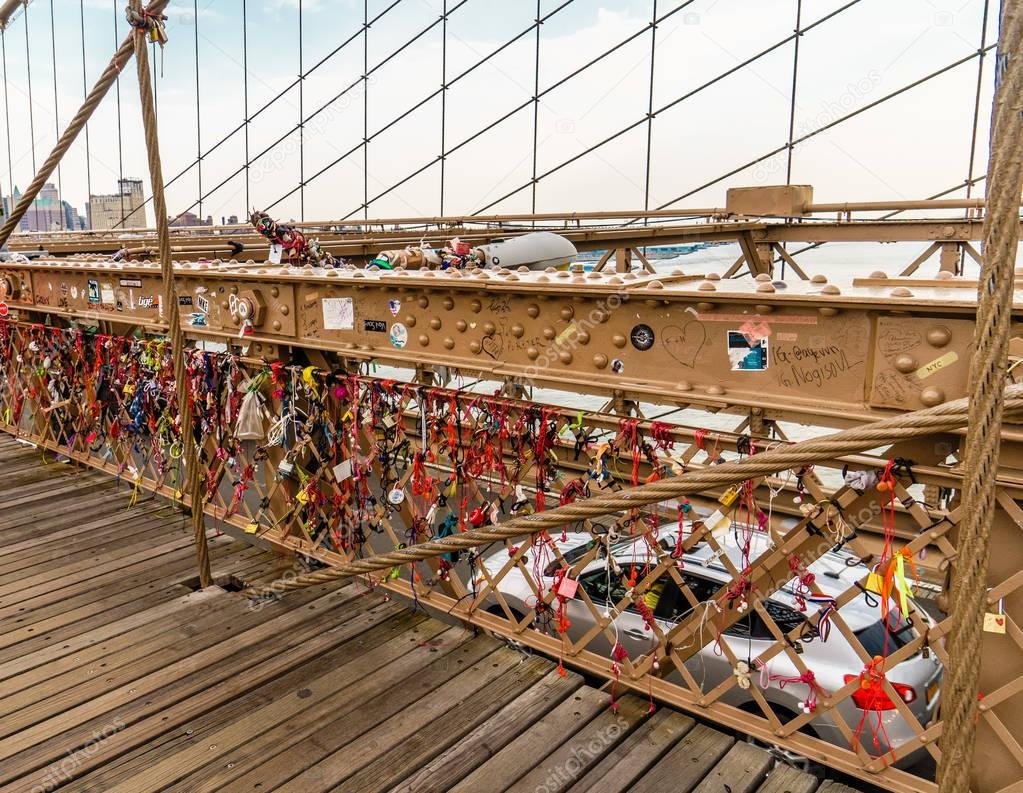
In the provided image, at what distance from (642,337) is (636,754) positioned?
1187mm

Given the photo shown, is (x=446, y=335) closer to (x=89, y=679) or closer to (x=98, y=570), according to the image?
(x=89, y=679)

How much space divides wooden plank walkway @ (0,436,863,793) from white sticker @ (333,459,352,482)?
0.49 m

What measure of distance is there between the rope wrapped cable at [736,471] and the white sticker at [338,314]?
3.03ft

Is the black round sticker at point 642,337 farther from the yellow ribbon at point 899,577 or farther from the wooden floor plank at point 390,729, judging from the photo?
the wooden floor plank at point 390,729

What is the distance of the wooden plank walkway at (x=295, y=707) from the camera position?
213 cm

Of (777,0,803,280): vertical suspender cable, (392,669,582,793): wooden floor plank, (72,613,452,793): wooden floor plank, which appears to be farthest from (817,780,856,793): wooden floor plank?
(777,0,803,280): vertical suspender cable

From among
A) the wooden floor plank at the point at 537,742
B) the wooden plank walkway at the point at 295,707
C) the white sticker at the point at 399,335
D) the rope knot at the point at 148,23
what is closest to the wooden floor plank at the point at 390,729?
the wooden plank walkway at the point at 295,707

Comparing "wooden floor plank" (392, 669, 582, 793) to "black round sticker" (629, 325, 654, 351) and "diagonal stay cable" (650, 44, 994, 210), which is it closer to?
"black round sticker" (629, 325, 654, 351)

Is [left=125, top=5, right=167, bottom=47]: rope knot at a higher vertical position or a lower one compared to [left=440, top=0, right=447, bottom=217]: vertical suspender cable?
lower

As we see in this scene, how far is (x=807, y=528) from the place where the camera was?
2031 millimetres

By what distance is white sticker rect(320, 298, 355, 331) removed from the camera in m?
2.91

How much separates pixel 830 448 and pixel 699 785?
3.69 feet

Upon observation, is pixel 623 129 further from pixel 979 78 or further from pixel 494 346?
pixel 494 346

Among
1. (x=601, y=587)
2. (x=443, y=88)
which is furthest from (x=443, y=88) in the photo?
(x=601, y=587)
